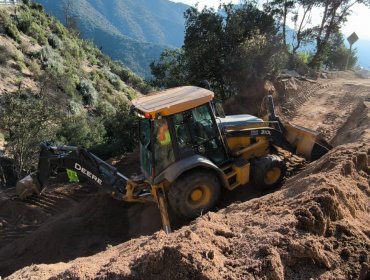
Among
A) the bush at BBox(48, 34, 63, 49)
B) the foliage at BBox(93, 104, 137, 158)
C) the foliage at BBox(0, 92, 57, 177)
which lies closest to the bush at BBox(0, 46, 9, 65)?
the bush at BBox(48, 34, 63, 49)

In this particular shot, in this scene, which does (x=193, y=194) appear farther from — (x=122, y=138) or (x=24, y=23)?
(x=24, y=23)

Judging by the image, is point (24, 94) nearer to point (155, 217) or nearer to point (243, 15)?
point (243, 15)

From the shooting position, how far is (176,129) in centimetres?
721

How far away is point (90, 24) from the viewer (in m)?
159

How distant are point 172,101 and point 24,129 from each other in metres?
8.45

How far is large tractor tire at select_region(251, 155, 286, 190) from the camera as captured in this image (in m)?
8.21

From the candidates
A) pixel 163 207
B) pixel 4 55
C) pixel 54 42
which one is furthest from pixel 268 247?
pixel 54 42

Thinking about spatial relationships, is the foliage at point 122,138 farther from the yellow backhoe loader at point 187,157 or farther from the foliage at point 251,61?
the yellow backhoe loader at point 187,157

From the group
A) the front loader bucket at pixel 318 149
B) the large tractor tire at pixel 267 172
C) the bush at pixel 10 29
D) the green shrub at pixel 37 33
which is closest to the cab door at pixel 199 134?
the large tractor tire at pixel 267 172

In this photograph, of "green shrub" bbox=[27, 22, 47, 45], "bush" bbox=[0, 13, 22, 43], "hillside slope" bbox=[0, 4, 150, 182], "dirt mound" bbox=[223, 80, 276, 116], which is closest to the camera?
"dirt mound" bbox=[223, 80, 276, 116]

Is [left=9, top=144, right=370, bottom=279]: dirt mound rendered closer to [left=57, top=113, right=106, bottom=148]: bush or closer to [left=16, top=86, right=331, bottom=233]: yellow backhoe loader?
[left=16, top=86, right=331, bottom=233]: yellow backhoe loader

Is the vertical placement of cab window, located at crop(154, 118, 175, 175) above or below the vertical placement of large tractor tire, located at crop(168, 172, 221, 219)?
above

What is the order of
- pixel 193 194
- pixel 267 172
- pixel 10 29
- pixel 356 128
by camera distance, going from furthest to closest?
pixel 10 29, pixel 356 128, pixel 267 172, pixel 193 194

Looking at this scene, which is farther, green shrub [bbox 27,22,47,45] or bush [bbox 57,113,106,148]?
green shrub [bbox 27,22,47,45]
